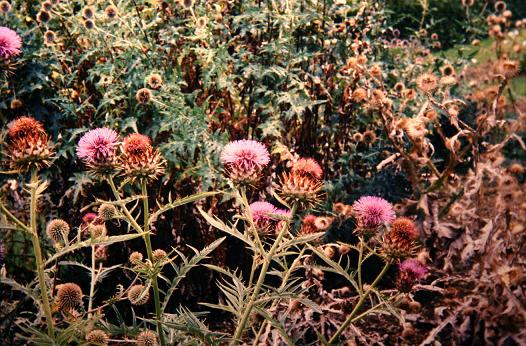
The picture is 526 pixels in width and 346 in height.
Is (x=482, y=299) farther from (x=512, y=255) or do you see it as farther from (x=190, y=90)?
(x=190, y=90)

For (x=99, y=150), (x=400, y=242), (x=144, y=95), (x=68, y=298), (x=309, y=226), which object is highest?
(x=99, y=150)

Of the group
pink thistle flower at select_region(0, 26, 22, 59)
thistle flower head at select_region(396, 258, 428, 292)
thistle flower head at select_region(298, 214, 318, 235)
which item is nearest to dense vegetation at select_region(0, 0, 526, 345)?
thistle flower head at select_region(298, 214, 318, 235)

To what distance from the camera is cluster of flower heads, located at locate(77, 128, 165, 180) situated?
1521 millimetres

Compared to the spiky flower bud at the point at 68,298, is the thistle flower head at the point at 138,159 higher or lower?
higher

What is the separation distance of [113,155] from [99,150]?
4 centimetres

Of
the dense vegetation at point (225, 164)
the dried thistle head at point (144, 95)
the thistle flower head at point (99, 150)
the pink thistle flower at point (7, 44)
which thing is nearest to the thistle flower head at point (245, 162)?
the thistle flower head at point (99, 150)

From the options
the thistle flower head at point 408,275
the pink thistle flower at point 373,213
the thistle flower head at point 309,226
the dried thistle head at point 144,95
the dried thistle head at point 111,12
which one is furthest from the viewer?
the dried thistle head at point 111,12

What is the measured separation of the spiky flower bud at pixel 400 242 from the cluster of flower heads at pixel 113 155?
0.67m

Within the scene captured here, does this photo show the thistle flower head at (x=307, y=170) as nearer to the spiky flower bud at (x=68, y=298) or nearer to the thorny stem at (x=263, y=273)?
the thorny stem at (x=263, y=273)

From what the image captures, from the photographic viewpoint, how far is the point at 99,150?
1524 mm

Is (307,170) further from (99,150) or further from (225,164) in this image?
(225,164)

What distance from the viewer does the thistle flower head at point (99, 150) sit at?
1.52m

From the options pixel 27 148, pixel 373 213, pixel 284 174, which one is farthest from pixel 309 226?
pixel 27 148

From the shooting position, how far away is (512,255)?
2617 mm
